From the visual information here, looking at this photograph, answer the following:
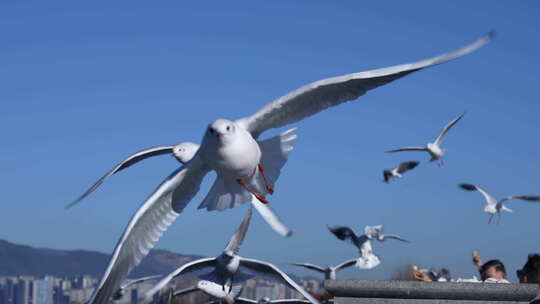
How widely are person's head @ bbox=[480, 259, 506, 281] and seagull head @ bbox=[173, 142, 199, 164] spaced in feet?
9.90

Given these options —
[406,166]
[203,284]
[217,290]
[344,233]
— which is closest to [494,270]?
[203,284]

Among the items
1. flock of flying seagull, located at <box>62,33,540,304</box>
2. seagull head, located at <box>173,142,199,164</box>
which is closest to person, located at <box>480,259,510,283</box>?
flock of flying seagull, located at <box>62,33,540,304</box>

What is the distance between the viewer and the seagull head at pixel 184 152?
864 cm

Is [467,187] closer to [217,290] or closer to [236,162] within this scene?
[217,290]

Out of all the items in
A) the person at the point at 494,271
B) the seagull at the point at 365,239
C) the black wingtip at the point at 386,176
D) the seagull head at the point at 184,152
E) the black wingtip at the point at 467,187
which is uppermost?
the black wingtip at the point at 386,176

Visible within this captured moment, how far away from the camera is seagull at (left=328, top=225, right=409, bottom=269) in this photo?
58.5 feet

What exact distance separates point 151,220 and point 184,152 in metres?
0.67

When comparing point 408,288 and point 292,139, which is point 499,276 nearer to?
point 408,288

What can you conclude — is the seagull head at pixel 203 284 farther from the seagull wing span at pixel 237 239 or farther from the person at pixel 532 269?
the person at pixel 532 269

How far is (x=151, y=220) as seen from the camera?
8578 mm

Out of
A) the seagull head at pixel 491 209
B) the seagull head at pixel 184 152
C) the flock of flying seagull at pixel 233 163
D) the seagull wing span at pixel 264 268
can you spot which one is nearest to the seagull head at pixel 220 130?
the flock of flying seagull at pixel 233 163

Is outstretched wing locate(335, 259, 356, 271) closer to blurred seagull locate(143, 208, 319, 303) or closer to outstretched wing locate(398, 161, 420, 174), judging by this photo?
outstretched wing locate(398, 161, 420, 174)

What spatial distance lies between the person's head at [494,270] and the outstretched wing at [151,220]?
9.02 feet

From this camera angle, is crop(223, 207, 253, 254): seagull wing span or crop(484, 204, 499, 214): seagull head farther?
crop(484, 204, 499, 214): seagull head
